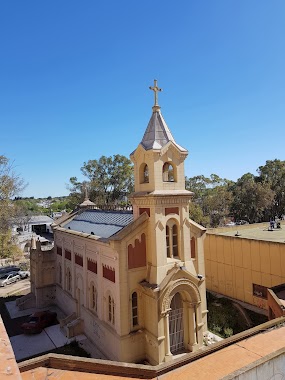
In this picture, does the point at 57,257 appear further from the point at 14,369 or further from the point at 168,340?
the point at 14,369

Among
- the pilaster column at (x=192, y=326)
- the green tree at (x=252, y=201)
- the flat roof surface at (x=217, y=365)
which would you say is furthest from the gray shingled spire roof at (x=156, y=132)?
the green tree at (x=252, y=201)

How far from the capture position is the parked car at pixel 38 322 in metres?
19.3

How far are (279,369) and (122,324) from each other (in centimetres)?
801

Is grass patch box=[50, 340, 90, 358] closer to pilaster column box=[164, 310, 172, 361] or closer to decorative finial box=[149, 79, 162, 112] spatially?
pilaster column box=[164, 310, 172, 361]

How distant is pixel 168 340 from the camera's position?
47.2 ft

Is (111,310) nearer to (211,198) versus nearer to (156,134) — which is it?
(156,134)

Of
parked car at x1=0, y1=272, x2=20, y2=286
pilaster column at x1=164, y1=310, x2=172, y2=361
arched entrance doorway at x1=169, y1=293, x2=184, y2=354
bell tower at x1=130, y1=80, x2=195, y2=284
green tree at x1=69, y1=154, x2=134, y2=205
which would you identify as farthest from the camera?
green tree at x1=69, y1=154, x2=134, y2=205

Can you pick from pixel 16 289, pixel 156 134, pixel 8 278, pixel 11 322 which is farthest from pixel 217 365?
pixel 8 278

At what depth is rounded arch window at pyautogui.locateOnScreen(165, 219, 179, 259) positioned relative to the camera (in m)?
15.7

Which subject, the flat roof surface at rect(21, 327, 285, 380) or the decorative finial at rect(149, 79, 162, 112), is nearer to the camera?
the flat roof surface at rect(21, 327, 285, 380)

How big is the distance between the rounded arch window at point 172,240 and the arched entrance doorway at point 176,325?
2.37 metres

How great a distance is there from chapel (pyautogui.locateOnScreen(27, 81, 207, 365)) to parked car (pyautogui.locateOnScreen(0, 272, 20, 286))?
62.7 feet

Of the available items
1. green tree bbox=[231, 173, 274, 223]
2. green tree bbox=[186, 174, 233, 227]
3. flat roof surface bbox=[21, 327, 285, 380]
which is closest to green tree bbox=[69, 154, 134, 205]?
green tree bbox=[186, 174, 233, 227]

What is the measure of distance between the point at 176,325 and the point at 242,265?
9.76m
